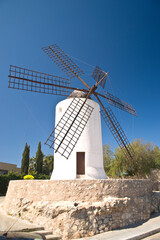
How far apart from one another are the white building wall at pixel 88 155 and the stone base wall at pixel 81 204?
2.18 m

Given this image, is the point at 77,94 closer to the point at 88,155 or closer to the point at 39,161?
the point at 88,155

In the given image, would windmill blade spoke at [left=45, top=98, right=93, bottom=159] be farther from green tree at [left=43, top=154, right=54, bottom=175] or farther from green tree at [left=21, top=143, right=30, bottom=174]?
green tree at [left=43, top=154, right=54, bottom=175]

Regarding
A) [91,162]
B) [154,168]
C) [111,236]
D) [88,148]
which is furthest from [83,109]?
[154,168]

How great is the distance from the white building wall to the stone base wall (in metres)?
2.18

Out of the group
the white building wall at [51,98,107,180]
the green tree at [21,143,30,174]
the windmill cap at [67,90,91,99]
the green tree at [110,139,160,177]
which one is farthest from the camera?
the green tree at [21,143,30,174]

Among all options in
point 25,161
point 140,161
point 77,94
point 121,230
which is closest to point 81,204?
point 121,230

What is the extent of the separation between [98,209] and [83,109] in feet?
17.2

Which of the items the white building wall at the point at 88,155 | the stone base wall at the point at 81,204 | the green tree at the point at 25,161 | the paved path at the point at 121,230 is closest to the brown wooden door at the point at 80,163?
the white building wall at the point at 88,155

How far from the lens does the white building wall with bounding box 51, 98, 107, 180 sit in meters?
8.11

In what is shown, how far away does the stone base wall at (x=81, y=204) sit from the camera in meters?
4.82

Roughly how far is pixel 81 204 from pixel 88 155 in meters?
3.30

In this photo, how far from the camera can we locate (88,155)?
8.37 m

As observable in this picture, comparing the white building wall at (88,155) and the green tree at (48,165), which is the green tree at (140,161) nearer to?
the white building wall at (88,155)

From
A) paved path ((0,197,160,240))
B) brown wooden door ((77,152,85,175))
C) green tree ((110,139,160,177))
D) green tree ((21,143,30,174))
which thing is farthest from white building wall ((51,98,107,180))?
green tree ((21,143,30,174))
